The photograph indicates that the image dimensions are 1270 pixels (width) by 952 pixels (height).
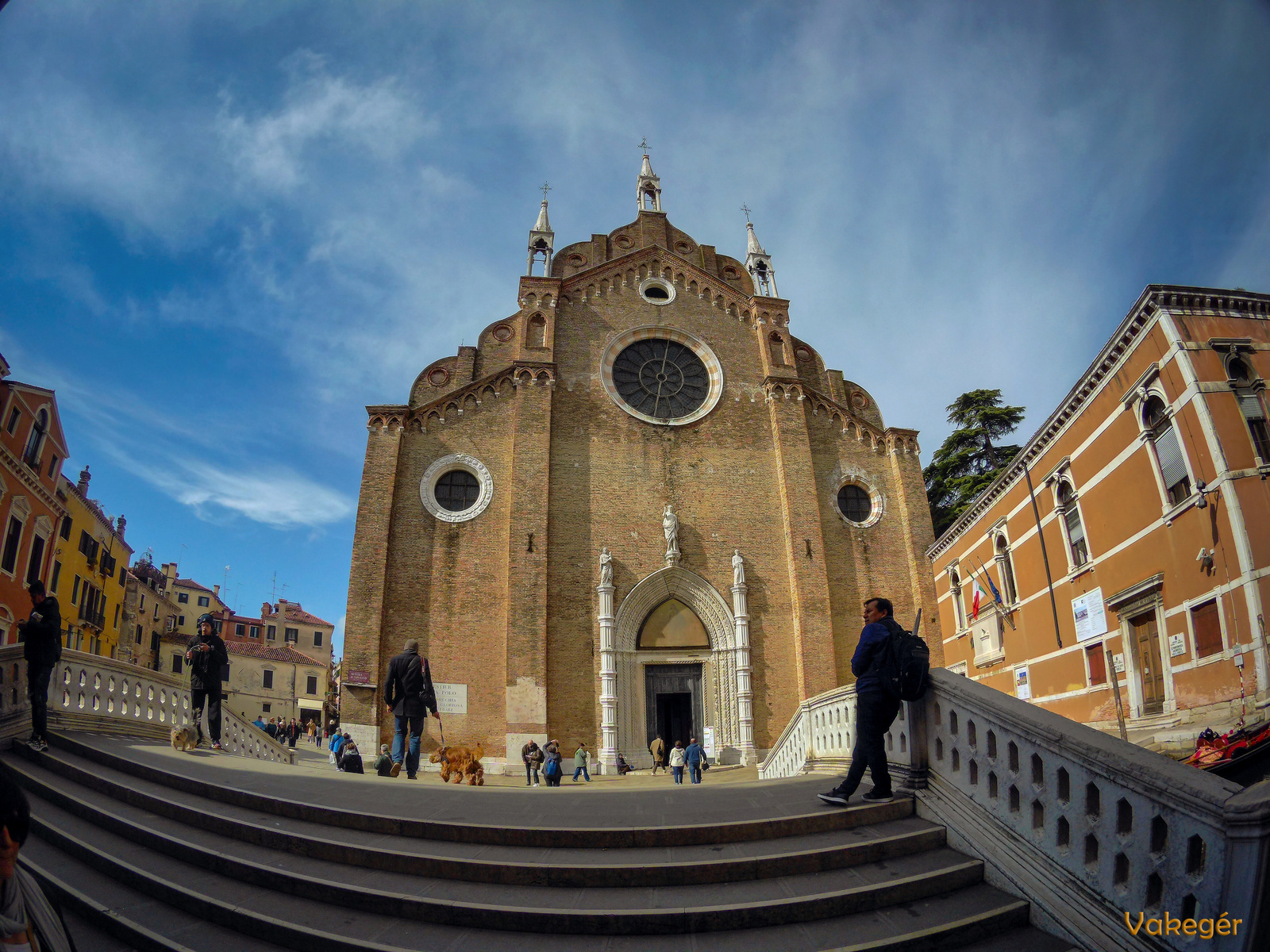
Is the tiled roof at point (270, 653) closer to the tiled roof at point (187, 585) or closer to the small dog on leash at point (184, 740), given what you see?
the tiled roof at point (187, 585)

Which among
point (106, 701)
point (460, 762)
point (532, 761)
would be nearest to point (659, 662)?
point (532, 761)

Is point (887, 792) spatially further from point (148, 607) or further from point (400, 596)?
point (148, 607)

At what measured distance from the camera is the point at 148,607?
38594mm

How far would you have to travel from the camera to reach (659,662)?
20047mm

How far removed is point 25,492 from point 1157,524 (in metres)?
27.1

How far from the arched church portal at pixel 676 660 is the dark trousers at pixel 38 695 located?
42.1 ft

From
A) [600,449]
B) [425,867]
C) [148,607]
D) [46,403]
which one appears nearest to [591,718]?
[600,449]

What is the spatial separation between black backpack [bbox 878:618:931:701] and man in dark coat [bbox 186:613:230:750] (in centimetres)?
870

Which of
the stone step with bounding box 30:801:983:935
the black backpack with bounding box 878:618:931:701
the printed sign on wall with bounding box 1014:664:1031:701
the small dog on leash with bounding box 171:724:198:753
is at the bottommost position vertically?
the stone step with bounding box 30:801:983:935

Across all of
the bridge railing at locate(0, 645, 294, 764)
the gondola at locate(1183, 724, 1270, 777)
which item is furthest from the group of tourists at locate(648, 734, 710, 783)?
the gondola at locate(1183, 724, 1270, 777)

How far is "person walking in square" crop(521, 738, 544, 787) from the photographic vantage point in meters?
16.2

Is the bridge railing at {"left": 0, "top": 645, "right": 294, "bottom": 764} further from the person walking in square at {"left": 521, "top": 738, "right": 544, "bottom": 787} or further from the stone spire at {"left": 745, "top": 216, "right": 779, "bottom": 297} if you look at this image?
the stone spire at {"left": 745, "top": 216, "right": 779, "bottom": 297}

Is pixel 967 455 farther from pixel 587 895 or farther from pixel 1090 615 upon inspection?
pixel 587 895

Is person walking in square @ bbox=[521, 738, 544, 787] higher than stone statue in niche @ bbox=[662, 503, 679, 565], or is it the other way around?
stone statue in niche @ bbox=[662, 503, 679, 565]
